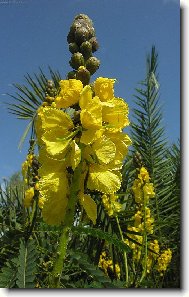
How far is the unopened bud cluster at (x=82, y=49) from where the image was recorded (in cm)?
60

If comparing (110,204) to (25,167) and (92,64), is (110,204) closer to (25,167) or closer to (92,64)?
(25,167)

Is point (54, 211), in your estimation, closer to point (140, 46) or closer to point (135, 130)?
A: point (140, 46)

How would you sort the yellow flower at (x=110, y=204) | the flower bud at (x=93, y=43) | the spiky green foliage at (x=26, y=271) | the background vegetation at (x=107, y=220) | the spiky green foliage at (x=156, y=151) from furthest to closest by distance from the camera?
the spiky green foliage at (x=156, y=151) < the yellow flower at (x=110, y=204) < the background vegetation at (x=107, y=220) < the spiky green foliage at (x=26, y=271) < the flower bud at (x=93, y=43)

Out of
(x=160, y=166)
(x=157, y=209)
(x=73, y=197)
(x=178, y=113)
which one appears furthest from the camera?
(x=160, y=166)

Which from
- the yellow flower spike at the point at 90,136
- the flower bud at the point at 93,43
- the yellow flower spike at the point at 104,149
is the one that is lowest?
the yellow flower spike at the point at 104,149

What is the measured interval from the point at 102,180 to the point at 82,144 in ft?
0.19

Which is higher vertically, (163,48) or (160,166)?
(163,48)

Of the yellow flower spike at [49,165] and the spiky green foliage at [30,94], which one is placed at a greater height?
the spiky green foliage at [30,94]

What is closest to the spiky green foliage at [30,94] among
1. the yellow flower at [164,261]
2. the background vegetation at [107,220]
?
the background vegetation at [107,220]

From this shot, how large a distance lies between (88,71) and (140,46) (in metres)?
1.04

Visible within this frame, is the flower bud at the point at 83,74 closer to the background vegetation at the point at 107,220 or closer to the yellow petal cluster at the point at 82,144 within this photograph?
the yellow petal cluster at the point at 82,144

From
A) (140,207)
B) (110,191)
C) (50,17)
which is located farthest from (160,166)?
(110,191)

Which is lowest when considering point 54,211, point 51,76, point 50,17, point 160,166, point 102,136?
point 54,211

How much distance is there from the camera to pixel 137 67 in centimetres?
161
